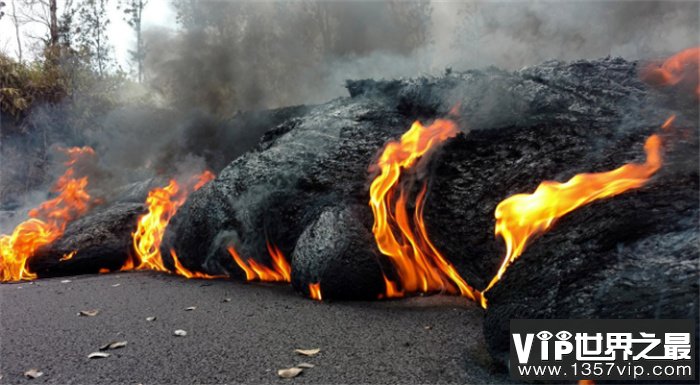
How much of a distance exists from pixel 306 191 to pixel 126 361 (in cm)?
249

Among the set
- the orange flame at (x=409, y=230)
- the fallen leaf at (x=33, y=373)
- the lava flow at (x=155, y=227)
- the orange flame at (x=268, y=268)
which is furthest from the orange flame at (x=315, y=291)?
the lava flow at (x=155, y=227)

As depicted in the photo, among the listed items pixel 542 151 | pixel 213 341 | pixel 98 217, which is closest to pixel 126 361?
pixel 213 341

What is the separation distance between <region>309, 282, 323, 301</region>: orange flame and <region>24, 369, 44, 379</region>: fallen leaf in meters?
2.00

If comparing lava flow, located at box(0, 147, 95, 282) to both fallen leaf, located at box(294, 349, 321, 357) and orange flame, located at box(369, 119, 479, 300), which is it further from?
fallen leaf, located at box(294, 349, 321, 357)

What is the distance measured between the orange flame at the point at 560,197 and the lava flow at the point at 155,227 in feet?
13.7

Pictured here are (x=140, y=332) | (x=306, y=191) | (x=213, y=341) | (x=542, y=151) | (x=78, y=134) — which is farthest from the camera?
(x=78, y=134)

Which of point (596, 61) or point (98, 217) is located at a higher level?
point (596, 61)

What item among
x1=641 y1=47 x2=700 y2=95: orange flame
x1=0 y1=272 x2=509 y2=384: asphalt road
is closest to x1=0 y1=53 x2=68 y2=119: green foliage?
x1=0 y1=272 x2=509 y2=384: asphalt road

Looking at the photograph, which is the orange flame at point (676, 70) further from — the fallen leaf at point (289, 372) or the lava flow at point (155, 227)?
the lava flow at point (155, 227)

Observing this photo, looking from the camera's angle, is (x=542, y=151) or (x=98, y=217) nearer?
(x=542, y=151)

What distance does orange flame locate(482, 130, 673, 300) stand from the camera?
2.65 metres

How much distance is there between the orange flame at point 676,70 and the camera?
128 inches

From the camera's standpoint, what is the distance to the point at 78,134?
1294cm

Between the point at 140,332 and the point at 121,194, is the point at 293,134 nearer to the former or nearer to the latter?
the point at 140,332
